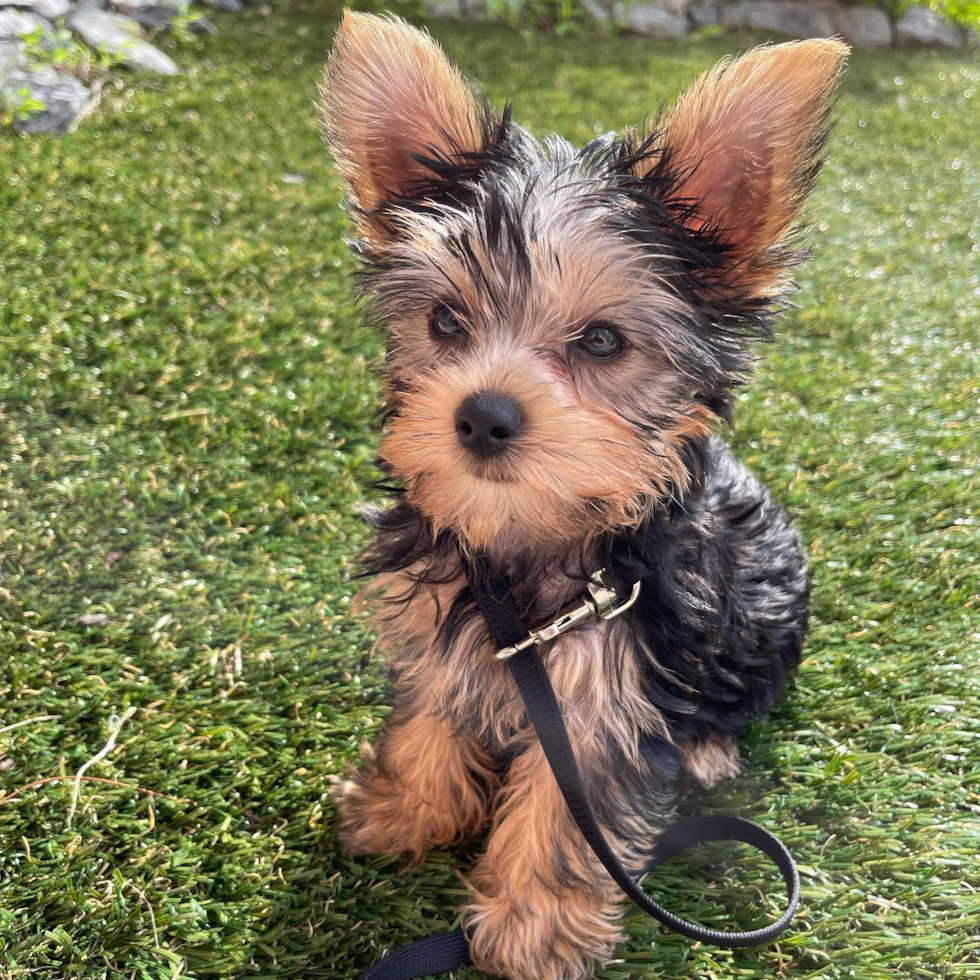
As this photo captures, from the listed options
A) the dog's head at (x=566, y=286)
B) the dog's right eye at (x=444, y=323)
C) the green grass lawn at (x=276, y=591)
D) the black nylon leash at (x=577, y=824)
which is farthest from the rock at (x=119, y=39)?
the black nylon leash at (x=577, y=824)

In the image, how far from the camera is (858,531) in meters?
3.85

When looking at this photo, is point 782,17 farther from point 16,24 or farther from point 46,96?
point 46,96

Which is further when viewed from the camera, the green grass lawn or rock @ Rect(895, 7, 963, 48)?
rock @ Rect(895, 7, 963, 48)

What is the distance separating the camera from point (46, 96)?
20.4 ft

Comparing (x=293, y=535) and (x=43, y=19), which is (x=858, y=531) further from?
(x=43, y=19)

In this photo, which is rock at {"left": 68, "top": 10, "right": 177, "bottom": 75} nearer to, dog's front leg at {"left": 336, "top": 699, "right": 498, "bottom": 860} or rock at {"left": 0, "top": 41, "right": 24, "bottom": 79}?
rock at {"left": 0, "top": 41, "right": 24, "bottom": 79}

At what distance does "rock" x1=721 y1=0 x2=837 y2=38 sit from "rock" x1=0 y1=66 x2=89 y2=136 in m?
8.26

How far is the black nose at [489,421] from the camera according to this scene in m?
1.87

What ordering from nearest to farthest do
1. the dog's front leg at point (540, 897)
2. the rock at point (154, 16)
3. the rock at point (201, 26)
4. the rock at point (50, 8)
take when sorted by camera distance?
the dog's front leg at point (540, 897) < the rock at point (50, 8) < the rock at point (154, 16) < the rock at point (201, 26)

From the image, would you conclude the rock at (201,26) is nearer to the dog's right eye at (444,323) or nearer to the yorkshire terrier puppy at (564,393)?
the yorkshire terrier puppy at (564,393)

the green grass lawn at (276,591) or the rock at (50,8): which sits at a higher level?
the rock at (50,8)

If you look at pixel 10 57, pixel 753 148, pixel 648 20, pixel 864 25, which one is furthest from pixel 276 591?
pixel 864 25

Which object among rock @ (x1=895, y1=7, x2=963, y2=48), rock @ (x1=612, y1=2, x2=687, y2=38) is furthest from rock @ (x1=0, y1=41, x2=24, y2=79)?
rock @ (x1=895, y1=7, x2=963, y2=48)

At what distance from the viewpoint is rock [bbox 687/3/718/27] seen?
11133 millimetres
